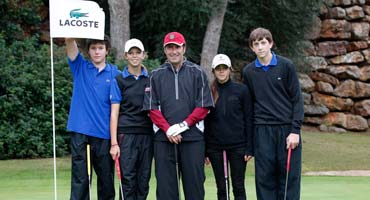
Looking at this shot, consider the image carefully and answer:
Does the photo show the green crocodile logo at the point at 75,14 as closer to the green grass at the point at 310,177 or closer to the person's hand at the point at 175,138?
the person's hand at the point at 175,138

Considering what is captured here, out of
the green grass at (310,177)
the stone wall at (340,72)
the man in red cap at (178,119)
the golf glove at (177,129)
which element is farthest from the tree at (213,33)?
the golf glove at (177,129)

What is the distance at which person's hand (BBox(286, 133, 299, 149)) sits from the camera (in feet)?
23.5

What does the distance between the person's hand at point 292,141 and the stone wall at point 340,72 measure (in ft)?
57.6

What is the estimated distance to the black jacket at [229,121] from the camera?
7.59m

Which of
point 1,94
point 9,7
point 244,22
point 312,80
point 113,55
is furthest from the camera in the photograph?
point 312,80

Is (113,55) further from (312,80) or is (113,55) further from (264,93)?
(264,93)

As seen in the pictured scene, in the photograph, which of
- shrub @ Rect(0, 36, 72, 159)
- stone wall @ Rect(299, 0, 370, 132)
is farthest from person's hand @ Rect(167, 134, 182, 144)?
stone wall @ Rect(299, 0, 370, 132)

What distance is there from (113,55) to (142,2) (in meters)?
2.69

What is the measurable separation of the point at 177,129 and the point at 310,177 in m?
6.91

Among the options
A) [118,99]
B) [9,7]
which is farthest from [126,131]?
[9,7]

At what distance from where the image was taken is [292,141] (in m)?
7.15

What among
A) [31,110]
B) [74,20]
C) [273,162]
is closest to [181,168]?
[273,162]

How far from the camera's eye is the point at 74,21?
769 cm

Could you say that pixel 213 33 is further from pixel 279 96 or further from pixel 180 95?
pixel 180 95
